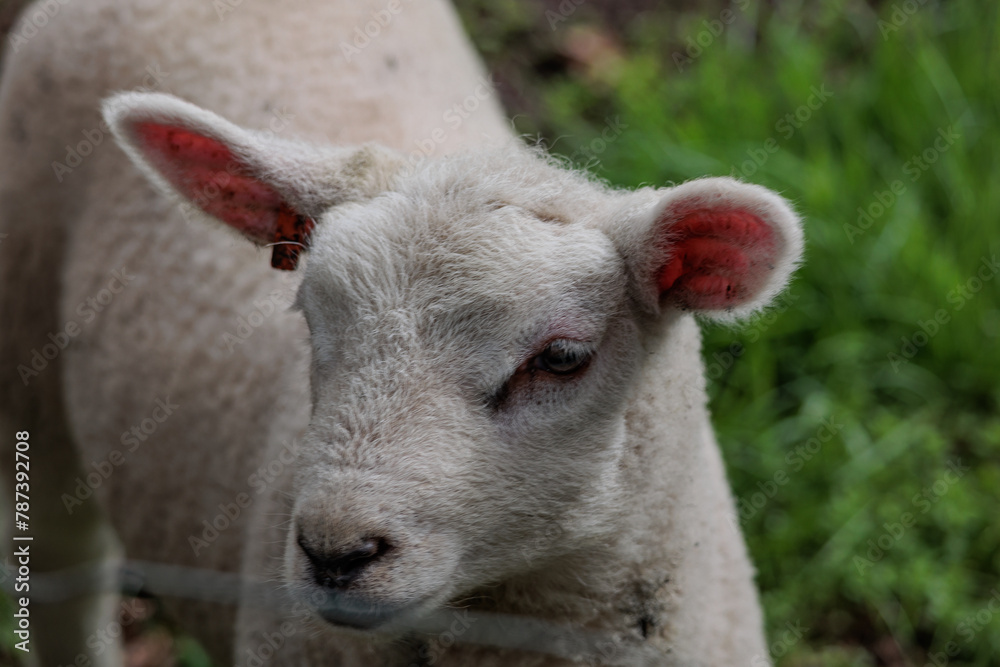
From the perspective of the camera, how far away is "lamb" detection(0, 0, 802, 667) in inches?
Result: 77.5

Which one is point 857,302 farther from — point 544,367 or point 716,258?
point 544,367

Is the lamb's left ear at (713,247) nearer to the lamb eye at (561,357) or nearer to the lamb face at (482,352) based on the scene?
the lamb face at (482,352)

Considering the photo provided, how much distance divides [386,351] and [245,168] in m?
0.68

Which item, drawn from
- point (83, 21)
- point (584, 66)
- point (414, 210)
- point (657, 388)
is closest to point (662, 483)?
point (657, 388)

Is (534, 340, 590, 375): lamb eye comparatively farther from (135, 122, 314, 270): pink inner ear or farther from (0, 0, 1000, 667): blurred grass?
(0, 0, 1000, 667): blurred grass

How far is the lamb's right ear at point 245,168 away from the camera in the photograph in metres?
2.29

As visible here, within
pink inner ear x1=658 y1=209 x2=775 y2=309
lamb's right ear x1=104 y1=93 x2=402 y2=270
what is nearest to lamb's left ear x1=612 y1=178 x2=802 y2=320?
pink inner ear x1=658 y1=209 x2=775 y2=309

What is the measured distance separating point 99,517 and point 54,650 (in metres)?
0.61

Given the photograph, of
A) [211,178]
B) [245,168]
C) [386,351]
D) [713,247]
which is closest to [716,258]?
[713,247]

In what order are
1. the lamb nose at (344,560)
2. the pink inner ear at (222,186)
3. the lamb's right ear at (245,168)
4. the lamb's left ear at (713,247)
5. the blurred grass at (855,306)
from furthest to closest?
the blurred grass at (855,306)
the pink inner ear at (222,186)
the lamb's right ear at (245,168)
the lamb's left ear at (713,247)
the lamb nose at (344,560)

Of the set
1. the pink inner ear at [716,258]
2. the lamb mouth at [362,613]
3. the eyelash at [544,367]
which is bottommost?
the lamb mouth at [362,613]

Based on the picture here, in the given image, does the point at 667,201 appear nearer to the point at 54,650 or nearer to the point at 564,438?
the point at 564,438

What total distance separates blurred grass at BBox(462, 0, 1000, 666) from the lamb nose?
2296 millimetres

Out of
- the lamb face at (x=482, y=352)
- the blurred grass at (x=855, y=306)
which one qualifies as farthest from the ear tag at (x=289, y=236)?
the blurred grass at (x=855, y=306)
